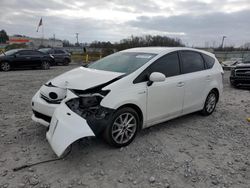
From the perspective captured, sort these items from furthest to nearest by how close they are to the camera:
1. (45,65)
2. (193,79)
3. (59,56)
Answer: (59,56) → (45,65) → (193,79)

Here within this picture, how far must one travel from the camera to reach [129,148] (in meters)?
3.59

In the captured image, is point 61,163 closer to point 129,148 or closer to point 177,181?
point 129,148

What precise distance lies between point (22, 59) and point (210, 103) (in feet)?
38.9

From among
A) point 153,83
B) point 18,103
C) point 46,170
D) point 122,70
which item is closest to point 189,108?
point 153,83

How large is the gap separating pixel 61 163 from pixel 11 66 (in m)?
12.0

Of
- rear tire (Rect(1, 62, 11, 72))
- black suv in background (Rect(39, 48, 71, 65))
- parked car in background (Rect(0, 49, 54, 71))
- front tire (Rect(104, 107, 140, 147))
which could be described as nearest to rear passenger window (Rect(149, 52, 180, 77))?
front tire (Rect(104, 107, 140, 147))

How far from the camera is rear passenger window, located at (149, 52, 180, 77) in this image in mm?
4016

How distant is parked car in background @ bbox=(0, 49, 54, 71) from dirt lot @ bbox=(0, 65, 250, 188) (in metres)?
9.64

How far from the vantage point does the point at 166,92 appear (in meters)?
4.05

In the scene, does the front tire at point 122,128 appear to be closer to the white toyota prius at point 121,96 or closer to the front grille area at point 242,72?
the white toyota prius at point 121,96

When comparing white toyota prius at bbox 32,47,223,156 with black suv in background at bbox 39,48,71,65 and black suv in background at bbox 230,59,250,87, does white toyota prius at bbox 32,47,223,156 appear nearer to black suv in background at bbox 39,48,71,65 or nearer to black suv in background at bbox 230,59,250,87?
black suv in background at bbox 230,59,250,87

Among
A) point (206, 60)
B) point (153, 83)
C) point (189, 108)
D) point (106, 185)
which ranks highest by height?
point (206, 60)

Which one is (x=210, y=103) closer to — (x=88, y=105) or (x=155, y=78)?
(x=155, y=78)


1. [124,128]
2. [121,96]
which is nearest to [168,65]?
[121,96]
